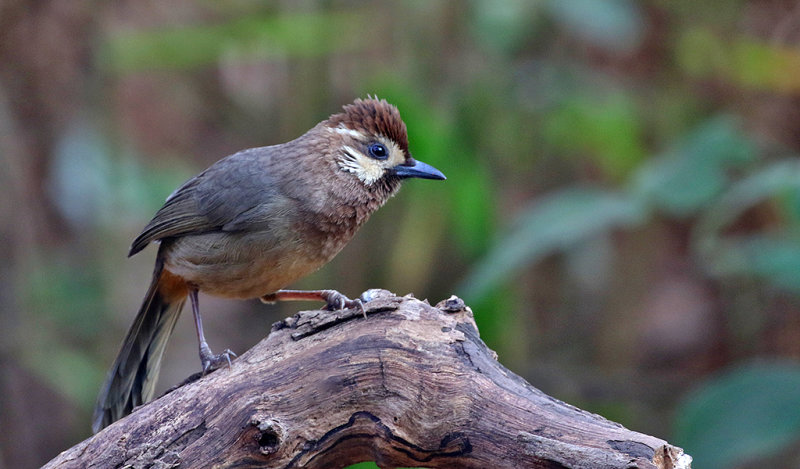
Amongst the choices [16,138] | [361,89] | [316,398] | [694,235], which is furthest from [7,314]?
[694,235]

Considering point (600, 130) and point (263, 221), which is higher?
point (600, 130)

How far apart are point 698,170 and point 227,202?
8.50 ft

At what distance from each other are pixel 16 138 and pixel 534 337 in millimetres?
4047

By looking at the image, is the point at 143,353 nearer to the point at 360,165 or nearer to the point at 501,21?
the point at 360,165

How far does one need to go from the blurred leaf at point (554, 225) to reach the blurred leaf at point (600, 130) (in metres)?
1.01

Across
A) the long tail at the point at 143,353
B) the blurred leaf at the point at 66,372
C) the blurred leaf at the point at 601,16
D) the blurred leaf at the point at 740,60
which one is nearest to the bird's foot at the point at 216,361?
the long tail at the point at 143,353

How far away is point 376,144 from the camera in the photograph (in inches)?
162

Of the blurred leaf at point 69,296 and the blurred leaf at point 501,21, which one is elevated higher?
the blurred leaf at point 501,21

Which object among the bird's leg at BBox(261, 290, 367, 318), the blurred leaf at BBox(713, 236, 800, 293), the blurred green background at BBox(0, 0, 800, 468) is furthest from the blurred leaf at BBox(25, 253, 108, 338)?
the blurred leaf at BBox(713, 236, 800, 293)

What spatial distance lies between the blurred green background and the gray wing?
156cm

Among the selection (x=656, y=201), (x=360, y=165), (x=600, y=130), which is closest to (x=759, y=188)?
(x=656, y=201)

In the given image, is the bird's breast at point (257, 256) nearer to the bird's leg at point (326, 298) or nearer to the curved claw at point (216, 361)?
the bird's leg at point (326, 298)

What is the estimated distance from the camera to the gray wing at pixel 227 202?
12.9 feet

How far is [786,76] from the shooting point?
600 cm
